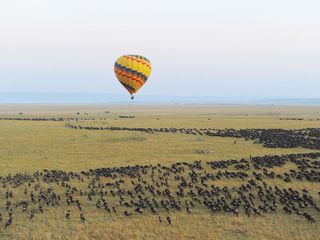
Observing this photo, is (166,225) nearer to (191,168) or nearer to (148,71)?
(191,168)

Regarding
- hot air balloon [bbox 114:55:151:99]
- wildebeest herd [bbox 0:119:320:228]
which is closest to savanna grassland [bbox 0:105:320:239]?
wildebeest herd [bbox 0:119:320:228]

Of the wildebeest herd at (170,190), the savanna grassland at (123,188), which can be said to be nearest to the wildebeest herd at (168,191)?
the wildebeest herd at (170,190)

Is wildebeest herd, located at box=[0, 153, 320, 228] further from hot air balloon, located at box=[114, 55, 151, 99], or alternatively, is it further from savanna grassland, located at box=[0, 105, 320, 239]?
hot air balloon, located at box=[114, 55, 151, 99]

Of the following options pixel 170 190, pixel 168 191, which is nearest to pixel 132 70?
pixel 170 190

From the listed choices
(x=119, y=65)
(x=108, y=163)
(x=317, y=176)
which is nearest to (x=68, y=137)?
(x=119, y=65)

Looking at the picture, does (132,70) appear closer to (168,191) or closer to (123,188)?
(123,188)
